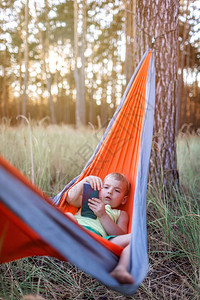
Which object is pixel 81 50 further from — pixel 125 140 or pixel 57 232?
pixel 57 232

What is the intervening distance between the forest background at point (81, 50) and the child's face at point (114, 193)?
3271 millimetres

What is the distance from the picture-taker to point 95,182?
4.55ft

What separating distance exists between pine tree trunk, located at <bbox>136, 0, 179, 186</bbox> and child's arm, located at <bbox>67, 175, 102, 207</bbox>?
65 centimetres

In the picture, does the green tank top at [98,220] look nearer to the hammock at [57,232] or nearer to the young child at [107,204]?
the young child at [107,204]

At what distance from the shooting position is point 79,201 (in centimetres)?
138

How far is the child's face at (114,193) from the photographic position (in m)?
1.36

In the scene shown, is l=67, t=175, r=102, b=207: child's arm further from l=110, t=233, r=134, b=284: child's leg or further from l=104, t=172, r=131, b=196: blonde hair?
l=110, t=233, r=134, b=284: child's leg

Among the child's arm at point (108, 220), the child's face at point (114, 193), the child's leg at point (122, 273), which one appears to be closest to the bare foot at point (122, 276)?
the child's leg at point (122, 273)

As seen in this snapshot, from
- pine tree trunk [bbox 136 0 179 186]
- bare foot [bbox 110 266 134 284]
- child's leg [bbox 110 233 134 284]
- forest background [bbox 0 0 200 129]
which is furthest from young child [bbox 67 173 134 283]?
forest background [bbox 0 0 200 129]

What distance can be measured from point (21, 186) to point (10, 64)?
353 inches

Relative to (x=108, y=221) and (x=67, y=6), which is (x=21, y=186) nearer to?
(x=108, y=221)

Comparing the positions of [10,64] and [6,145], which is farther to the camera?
[10,64]

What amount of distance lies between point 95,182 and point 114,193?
0.38 ft

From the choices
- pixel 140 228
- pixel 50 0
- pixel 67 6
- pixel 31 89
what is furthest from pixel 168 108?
pixel 31 89
